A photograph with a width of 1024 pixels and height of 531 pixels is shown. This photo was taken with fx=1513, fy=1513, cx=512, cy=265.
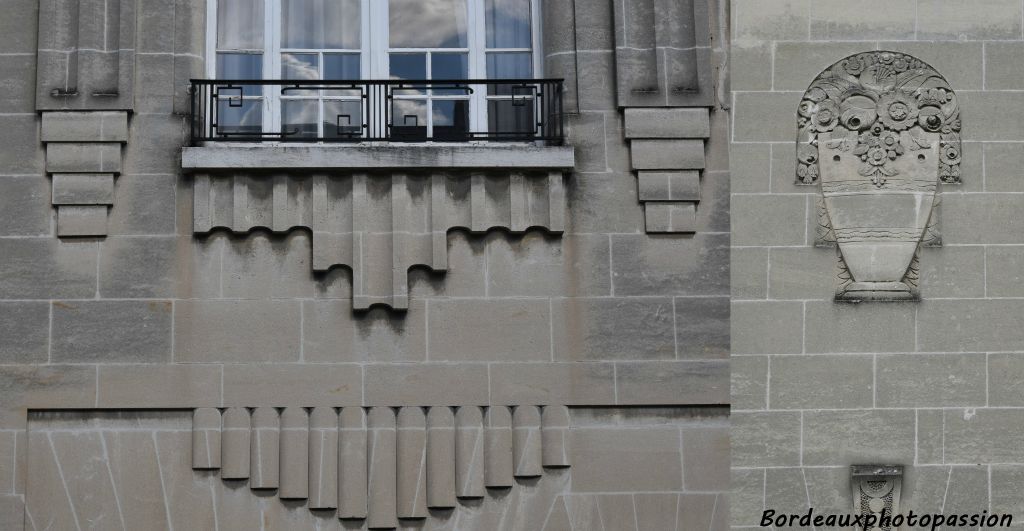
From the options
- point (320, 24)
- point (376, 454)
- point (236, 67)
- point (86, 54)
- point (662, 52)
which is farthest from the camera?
point (320, 24)

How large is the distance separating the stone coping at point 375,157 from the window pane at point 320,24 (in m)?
0.92

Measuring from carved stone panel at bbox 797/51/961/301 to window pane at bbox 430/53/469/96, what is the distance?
2343mm

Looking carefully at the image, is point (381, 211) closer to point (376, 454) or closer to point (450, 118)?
point (450, 118)

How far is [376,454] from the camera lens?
9.88 m

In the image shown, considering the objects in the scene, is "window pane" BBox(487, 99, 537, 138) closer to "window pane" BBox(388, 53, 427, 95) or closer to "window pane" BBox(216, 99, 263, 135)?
"window pane" BBox(388, 53, 427, 95)

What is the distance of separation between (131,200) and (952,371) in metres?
5.60

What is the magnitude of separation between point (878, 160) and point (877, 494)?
7.37 feet

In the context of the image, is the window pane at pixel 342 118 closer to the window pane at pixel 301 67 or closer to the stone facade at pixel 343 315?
the window pane at pixel 301 67

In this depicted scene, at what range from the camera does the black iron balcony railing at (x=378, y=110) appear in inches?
406

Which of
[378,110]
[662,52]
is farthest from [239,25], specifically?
[662,52]

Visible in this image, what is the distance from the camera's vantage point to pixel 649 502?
32.7 feet

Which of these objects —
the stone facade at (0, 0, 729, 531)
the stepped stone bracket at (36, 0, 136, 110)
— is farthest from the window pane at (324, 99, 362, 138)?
the stepped stone bracket at (36, 0, 136, 110)

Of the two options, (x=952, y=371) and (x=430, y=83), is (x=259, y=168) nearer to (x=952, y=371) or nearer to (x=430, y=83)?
(x=430, y=83)

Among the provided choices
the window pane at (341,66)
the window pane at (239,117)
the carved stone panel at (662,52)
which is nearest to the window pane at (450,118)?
the window pane at (341,66)
